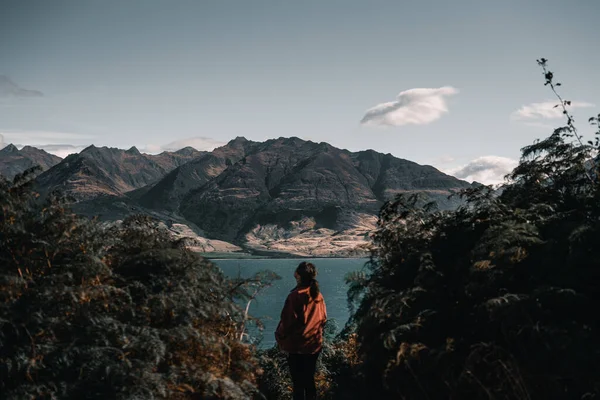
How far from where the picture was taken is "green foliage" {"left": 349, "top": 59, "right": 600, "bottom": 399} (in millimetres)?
4191

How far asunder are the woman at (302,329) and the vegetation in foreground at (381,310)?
557mm

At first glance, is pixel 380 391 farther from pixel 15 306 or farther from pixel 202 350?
pixel 15 306

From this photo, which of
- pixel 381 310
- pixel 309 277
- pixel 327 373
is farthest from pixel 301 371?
pixel 327 373

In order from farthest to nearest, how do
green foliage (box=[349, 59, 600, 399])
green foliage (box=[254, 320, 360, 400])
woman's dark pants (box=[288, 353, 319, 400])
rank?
green foliage (box=[254, 320, 360, 400])
woman's dark pants (box=[288, 353, 319, 400])
green foliage (box=[349, 59, 600, 399])

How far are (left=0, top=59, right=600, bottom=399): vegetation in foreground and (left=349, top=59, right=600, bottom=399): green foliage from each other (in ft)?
0.05

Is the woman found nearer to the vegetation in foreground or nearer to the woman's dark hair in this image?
the woman's dark hair

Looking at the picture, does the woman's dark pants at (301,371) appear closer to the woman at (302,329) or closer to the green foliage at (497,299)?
the woman at (302,329)

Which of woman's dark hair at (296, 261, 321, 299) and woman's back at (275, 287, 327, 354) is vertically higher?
woman's dark hair at (296, 261, 321, 299)

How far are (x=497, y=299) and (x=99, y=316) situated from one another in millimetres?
3400

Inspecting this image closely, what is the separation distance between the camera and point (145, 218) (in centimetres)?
700

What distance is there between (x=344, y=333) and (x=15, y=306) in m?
7.01

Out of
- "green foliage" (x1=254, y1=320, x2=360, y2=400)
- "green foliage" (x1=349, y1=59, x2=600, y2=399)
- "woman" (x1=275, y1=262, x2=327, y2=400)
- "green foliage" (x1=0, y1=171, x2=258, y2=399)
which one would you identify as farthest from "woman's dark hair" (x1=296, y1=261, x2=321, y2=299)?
"green foliage" (x1=254, y1=320, x2=360, y2=400)

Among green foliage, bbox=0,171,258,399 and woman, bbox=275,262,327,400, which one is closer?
green foliage, bbox=0,171,258,399

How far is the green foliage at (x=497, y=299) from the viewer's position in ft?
13.8
